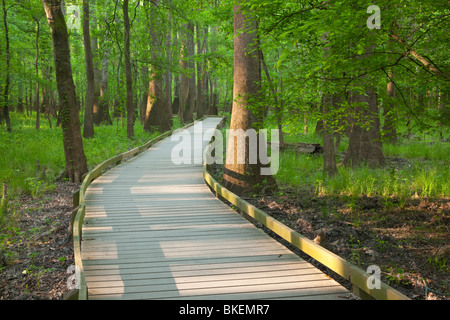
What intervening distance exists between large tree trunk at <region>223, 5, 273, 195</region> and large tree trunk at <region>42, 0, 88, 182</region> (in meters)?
4.73

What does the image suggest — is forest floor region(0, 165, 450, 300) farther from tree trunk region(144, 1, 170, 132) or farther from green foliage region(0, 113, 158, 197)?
tree trunk region(144, 1, 170, 132)

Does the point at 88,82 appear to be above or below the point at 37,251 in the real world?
above

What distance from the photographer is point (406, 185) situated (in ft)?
27.5

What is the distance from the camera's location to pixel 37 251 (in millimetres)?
6359

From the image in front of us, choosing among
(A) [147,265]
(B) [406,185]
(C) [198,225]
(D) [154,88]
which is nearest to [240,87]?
(C) [198,225]

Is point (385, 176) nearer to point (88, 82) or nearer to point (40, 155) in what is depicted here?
point (40, 155)

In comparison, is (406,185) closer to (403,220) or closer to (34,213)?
(403,220)

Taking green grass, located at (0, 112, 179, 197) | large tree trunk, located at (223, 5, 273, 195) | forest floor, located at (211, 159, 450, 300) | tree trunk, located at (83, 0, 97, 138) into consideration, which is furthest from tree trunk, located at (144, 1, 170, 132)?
forest floor, located at (211, 159, 450, 300)

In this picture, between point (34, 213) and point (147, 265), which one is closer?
point (147, 265)

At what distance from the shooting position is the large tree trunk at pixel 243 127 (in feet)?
29.9

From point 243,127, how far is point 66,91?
5.24 m

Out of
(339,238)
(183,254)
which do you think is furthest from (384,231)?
(183,254)

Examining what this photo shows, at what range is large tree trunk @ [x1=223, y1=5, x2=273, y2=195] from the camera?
9.11m
